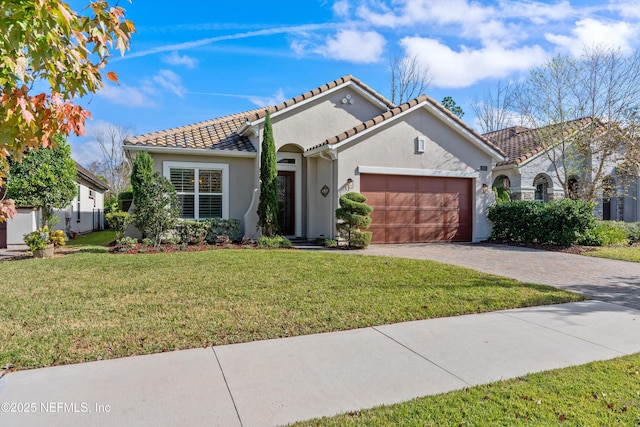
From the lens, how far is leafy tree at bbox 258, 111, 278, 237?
13.1 meters

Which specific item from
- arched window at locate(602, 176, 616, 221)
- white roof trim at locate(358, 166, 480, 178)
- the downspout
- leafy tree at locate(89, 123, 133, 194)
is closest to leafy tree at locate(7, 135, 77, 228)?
the downspout

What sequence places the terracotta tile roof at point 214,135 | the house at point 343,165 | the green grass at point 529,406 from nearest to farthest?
the green grass at point 529,406 < the terracotta tile roof at point 214,135 < the house at point 343,165

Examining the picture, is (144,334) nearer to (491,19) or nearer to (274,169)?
(274,169)

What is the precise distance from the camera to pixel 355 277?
302 inches

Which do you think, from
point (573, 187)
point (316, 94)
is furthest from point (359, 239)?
point (573, 187)

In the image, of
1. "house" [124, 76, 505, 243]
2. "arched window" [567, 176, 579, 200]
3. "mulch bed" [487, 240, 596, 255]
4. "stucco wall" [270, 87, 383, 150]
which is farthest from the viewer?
"arched window" [567, 176, 579, 200]

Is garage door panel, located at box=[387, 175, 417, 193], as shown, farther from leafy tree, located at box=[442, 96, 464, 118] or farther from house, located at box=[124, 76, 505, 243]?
leafy tree, located at box=[442, 96, 464, 118]

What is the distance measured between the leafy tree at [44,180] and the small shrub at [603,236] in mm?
18856

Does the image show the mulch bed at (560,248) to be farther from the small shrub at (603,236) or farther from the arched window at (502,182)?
the arched window at (502,182)

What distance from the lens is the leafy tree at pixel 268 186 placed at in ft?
42.9

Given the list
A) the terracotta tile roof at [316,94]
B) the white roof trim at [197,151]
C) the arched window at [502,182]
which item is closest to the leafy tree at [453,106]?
the arched window at [502,182]

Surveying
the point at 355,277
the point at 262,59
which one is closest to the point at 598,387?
the point at 355,277

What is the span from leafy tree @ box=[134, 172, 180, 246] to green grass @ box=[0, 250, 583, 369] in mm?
2287

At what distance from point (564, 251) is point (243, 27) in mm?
13326
